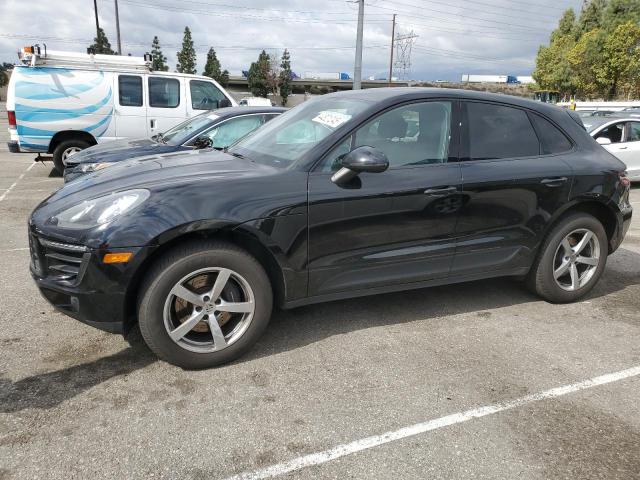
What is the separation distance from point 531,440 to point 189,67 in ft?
284

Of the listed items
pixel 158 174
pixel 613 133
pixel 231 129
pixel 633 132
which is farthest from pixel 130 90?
pixel 633 132

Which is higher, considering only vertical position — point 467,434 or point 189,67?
point 189,67

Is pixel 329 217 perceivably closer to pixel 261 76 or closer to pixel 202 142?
pixel 202 142

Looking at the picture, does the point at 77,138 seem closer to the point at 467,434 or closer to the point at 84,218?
the point at 84,218

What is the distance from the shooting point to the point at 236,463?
2.25 meters

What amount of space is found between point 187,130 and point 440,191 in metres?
4.54

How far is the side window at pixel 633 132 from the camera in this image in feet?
34.3

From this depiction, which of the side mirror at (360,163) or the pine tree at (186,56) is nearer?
the side mirror at (360,163)

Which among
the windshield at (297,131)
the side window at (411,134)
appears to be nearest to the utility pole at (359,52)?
the windshield at (297,131)

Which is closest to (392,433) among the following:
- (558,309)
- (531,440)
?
(531,440)

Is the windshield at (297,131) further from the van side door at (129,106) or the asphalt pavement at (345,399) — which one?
the van side door at (129,106)

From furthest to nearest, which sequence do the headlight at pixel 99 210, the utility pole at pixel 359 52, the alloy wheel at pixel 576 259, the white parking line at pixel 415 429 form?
the utility pole at pixel 359 52 → the alloy wheel at pixel 576 259 → the headlight at pixel 99 210 → the white parking line at pixel 415 429

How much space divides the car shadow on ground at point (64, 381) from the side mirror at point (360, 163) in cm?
168

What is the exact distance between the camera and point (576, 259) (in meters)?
4.19
